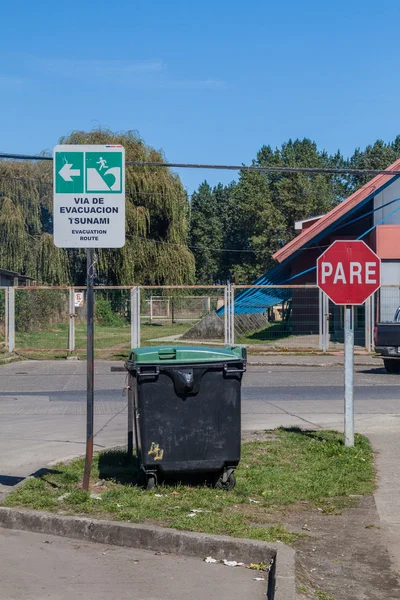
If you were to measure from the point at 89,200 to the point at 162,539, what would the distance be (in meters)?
3.11

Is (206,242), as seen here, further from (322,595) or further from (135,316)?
(322,595)

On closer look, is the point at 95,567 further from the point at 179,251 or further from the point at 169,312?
the point at 179,251

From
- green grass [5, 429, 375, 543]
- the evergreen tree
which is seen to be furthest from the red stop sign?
the evergreen tree

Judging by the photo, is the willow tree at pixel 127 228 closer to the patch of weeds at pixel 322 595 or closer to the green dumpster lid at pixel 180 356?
the green dumpster lid at pixel 180 356

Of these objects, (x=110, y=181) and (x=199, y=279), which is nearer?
(x=110, y=181)

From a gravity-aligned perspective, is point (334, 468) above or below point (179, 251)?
below

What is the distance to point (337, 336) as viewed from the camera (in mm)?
27797

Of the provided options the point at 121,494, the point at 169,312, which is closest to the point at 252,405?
the point at 121,494

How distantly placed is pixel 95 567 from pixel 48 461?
12.1ft

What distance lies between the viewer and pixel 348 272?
9906mm

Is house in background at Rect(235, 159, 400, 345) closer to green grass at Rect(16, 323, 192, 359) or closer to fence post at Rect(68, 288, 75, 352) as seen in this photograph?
green grass at Rect(16, 323, 192, 359)

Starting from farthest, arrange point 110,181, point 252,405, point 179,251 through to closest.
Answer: point 179,251 < point 252,405 < point 110,181

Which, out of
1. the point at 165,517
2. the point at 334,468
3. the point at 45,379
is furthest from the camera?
the point at 45,379

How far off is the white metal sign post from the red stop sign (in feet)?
10.3
